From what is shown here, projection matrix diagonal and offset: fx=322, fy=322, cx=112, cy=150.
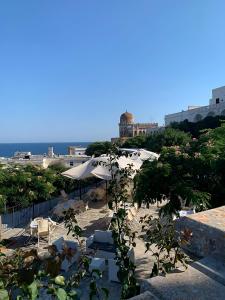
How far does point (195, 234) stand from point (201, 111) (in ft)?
227

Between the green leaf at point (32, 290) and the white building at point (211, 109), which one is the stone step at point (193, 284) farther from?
the white building at point (211, 109)

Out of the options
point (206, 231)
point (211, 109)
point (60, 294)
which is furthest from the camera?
point (211, 109)

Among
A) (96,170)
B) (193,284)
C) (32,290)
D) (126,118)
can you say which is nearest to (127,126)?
(126,118)

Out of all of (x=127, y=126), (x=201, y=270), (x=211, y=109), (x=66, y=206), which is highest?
(x=211, y=109)

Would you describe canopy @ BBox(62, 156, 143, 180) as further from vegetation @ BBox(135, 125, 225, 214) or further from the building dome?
the building dome

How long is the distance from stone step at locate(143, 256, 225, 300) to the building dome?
336ft

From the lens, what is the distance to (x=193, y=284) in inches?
150

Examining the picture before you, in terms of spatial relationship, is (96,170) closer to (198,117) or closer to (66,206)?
(66,206)

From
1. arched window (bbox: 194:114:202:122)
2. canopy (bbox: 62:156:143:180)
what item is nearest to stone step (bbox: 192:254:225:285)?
canopy (bbox: 62:156:143:180)

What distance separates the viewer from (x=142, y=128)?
10981cm

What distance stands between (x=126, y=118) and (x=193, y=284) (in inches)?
4060

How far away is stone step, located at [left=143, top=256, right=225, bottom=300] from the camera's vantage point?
3.53 meters

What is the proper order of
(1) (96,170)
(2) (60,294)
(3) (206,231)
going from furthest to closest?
(1) (96,170) < (3) (206,231) < (2) (60,294)

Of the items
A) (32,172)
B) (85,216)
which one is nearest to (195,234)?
(85,216)
